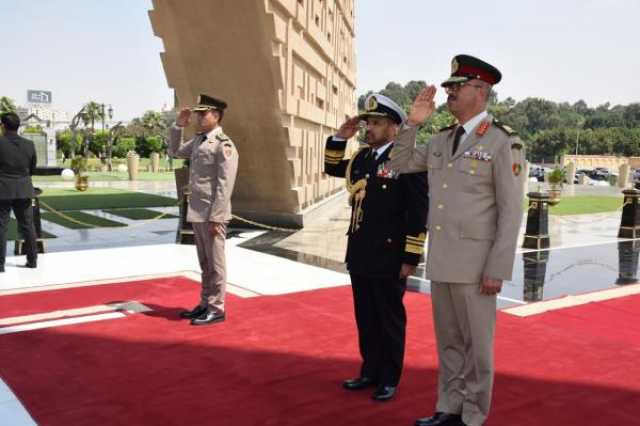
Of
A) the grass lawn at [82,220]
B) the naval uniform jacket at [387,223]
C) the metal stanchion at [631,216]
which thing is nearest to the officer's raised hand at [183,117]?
the naval uniform jacket at [387,223]

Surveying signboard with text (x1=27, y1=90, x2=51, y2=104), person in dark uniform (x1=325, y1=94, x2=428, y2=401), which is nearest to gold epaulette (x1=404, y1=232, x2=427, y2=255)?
person in dark uniform (x1=325, y1=94, x2=428, y2=401)

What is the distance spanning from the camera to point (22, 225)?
8.05 meters

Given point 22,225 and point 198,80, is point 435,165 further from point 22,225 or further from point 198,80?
point 198,80

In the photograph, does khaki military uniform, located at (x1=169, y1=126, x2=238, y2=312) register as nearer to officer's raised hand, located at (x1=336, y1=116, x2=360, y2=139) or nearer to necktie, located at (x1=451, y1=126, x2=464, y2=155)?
officer's raised hand, located at (x1=336, y1=116, x2=360, y2=139)

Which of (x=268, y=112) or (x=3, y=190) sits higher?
(x=268, y=112)

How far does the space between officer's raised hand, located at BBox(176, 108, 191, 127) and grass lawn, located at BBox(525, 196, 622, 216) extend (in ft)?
51.0

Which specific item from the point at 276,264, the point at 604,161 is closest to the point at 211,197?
the point at 276,264

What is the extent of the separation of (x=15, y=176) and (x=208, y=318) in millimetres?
3707

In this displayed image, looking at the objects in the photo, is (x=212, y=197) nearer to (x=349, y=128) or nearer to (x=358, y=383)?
(x=349, y=128)

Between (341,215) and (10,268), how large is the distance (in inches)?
413

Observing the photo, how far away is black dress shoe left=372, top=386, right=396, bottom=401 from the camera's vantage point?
3.99 m

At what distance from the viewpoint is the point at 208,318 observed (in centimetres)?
575

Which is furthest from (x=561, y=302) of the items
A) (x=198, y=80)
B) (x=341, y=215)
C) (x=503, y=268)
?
(x=341, y=215)

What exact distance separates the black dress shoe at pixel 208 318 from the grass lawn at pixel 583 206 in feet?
50.9
